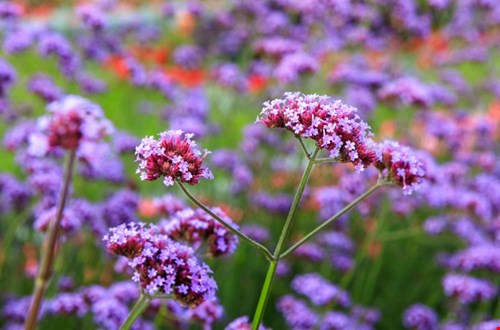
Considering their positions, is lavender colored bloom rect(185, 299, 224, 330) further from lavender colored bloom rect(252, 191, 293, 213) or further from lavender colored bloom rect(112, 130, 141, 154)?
lavender colored bloom rect(252, 191, 293, 213)

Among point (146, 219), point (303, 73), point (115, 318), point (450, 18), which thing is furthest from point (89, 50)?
point (450, 18)

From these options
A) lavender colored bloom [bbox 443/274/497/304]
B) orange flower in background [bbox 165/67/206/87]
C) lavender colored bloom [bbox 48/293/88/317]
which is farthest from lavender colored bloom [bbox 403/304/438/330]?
orange flower in background [bbox 165/67/206/87]

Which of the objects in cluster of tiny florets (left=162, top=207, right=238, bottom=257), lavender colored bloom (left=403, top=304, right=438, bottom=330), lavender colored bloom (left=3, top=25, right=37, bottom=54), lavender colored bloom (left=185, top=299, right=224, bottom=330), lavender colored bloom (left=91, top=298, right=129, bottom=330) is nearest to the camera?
cluster of tiny florets (left=162, top=207, right=238, bottom=257)

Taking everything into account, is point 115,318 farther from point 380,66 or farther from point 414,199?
point 380,66

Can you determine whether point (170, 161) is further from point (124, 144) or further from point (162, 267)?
point (124, 144)

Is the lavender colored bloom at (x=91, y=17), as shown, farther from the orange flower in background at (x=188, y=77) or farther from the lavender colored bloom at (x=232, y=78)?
the orange flower in background at (x=188, y=77)

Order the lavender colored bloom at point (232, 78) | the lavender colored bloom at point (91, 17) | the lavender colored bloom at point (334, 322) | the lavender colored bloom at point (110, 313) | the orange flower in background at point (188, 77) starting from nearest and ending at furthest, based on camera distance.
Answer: the lavender colored bloom at point (110, 313), the lavender colored bloom at point (334, 322), the lavender colored bloom at point (91, 17), the lavender colored bloom at point (232, 78), the orange flower in background at point (188, 77)

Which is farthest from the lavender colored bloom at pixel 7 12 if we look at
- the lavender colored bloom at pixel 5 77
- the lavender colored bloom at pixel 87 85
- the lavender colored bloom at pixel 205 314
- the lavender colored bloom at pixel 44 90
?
the lavender colored bloom at pixel 205 314
